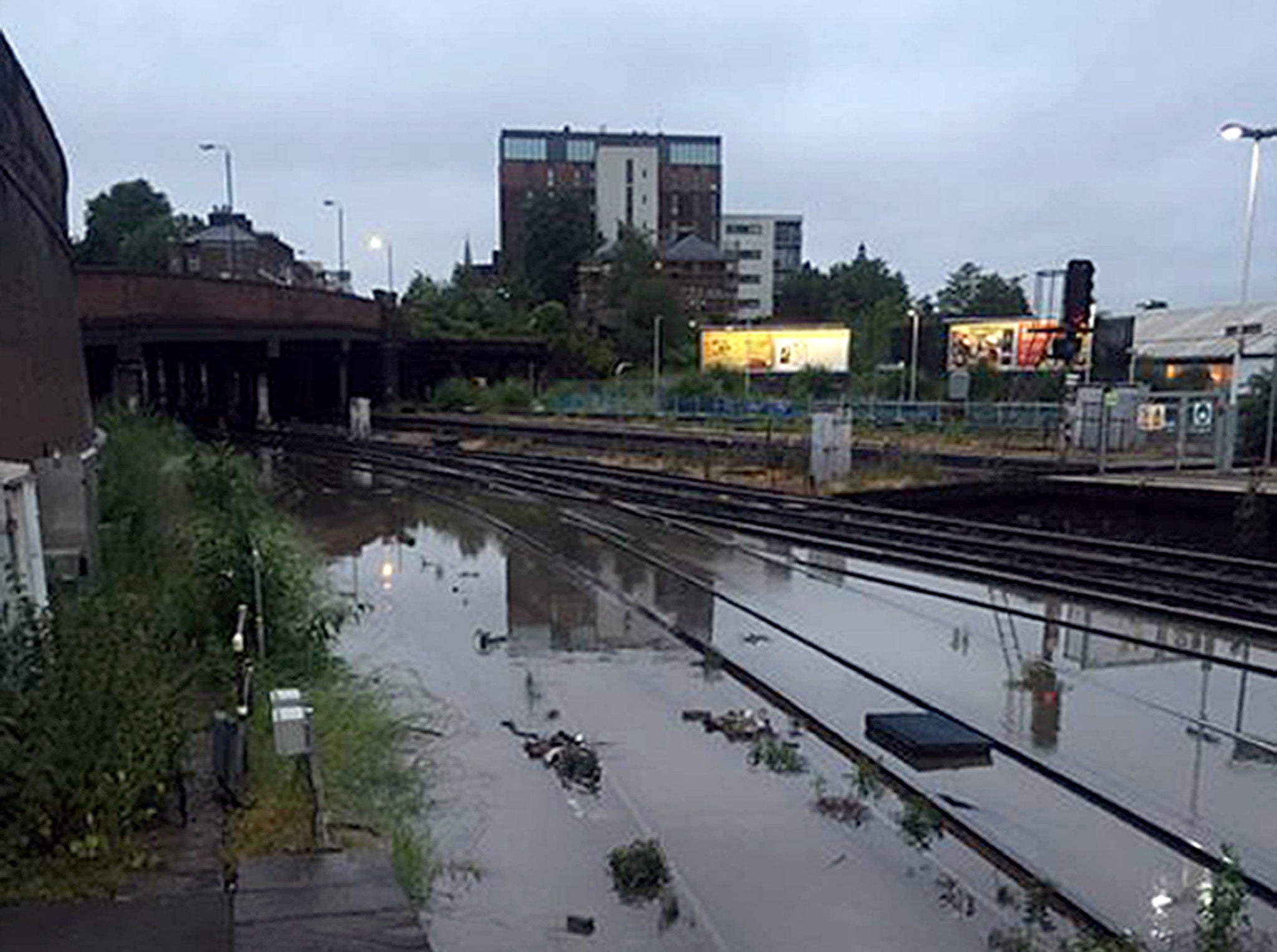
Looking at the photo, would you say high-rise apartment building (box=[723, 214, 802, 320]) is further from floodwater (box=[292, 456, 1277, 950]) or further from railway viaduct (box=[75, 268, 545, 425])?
floodwater (box=[292, 456, 1277, 950])

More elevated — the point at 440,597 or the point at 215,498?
the point at 215,498

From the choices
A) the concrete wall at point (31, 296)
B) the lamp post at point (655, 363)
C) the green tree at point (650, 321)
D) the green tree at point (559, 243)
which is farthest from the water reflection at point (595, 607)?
the green tree at point (559, 243)

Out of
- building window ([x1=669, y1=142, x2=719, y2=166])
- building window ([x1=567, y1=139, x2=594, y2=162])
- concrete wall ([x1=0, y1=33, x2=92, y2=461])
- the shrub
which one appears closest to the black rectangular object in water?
concrete wall ([x1=0, y1=33, x2=92, y2=461])

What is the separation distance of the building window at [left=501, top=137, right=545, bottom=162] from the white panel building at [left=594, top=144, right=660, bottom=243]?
37.2 ft

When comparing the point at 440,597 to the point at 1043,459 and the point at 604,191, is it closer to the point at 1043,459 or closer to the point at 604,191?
the point at 1043,459

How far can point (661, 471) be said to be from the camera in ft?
107

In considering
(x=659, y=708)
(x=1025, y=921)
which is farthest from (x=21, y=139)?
(x=1025, y=921)

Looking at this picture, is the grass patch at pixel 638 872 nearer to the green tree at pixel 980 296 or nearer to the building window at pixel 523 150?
the green tree at pixel 980 296

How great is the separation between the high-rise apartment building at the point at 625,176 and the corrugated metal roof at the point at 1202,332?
62.3 m

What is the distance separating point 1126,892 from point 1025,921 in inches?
32.2

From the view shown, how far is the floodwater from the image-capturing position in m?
6.88

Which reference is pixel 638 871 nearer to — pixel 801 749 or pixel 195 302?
pixel 801 749

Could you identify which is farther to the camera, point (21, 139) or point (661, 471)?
point (661, 471)

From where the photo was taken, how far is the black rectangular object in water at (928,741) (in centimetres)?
939
